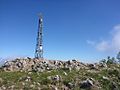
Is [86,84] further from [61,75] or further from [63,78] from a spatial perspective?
[61,75]

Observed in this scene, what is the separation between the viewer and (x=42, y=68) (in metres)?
47.0

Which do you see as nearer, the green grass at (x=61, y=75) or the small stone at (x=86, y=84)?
the small stone at (x=86, y=84)

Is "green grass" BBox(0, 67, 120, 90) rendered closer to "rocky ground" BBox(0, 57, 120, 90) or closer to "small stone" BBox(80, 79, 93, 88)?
"rocky ground" BBox(0, 57, 120, 90)

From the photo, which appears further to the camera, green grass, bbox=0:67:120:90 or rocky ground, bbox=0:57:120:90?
green grass, bbox=0:67:120:90

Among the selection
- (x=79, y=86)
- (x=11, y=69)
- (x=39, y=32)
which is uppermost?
(x=39, y=32)

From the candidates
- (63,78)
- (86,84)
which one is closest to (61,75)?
(63,78)

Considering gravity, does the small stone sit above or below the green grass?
below

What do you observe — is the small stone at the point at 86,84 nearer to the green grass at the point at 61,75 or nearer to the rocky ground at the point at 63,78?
the rocky ground at the point at 63,78

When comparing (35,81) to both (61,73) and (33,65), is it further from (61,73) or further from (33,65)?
(33,65)

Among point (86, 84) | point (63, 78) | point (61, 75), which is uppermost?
point (61, 75)

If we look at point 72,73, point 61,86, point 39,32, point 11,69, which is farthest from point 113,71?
point 39,32

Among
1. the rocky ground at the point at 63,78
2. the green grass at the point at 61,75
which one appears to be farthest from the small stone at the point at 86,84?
the green grass at the point at 61,75

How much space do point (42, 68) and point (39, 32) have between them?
16.1 m

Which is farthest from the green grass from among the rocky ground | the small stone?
the small stone
